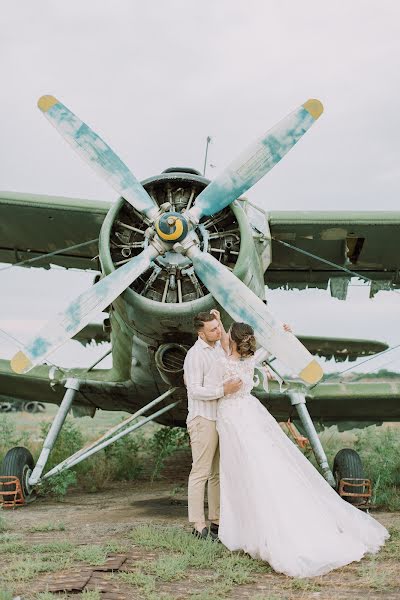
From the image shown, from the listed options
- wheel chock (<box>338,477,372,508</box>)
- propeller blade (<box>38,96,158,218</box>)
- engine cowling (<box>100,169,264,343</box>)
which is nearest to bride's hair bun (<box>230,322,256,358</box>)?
engine cowling (<box>100,169,264,343</box>)

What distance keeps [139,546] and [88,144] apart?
3.94 m

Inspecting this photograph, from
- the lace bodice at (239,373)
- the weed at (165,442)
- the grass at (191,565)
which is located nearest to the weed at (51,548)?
the grass at (191,565)

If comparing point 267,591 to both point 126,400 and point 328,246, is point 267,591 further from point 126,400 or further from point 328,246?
point 328,246

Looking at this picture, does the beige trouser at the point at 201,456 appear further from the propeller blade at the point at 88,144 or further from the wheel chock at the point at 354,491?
the wheel chock at the point at 354,491

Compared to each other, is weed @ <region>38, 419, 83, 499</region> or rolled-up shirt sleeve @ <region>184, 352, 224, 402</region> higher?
rolled-up shirt sleeve @ <region>184, 352, 224, 402</region>

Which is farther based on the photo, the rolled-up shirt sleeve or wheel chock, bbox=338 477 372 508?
wheel chock, bbox=338 477 372 508

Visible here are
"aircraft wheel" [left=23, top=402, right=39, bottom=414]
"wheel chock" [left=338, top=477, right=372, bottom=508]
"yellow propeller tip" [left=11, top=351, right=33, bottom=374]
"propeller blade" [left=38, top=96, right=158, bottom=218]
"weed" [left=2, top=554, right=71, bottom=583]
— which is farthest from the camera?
"aircraft wheel" [left=23, top=402, right=39, bottom=414]

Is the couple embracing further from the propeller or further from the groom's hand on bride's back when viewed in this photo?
the propeller

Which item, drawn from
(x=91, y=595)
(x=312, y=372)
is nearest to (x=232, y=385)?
(x=312, y=372)

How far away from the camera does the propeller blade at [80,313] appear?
6.63 m

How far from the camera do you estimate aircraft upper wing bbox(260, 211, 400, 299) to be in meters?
8.38

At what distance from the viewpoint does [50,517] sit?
7.21 metres

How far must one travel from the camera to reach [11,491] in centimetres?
800

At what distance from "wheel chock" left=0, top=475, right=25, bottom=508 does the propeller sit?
1999 mm
